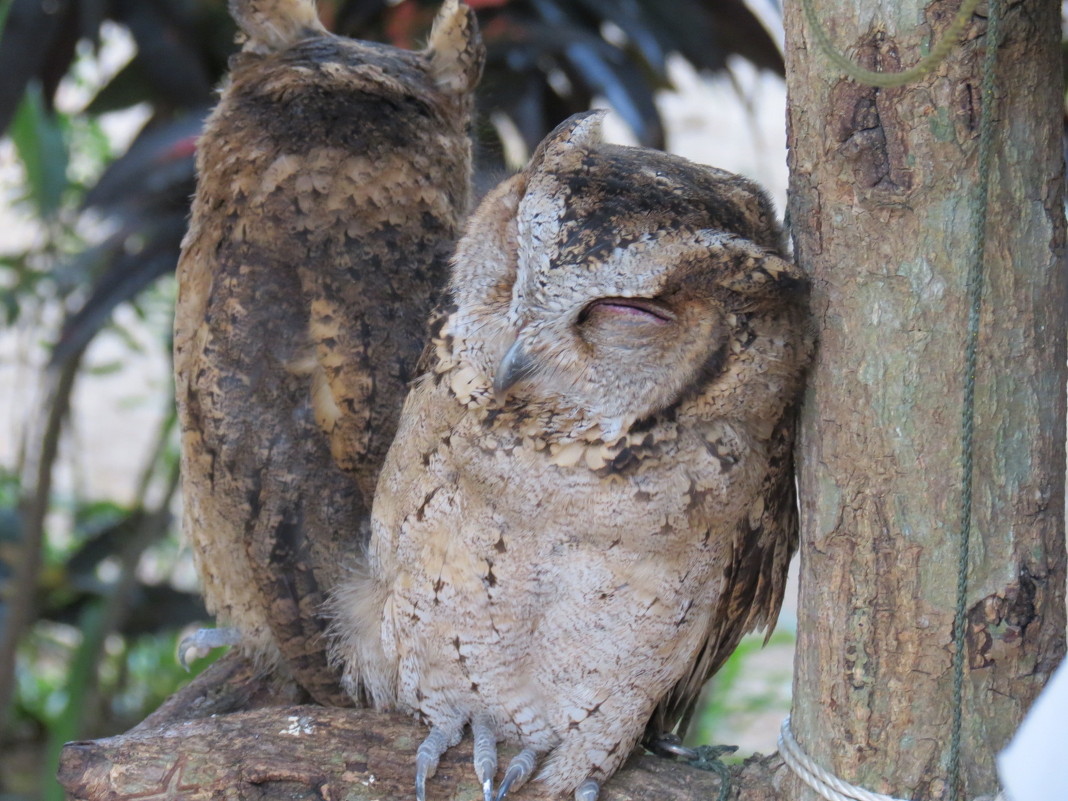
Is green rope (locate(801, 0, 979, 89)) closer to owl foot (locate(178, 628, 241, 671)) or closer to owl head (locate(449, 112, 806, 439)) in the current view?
owl head (locate(449, 112, 806, 439))

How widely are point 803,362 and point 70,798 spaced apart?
996mm

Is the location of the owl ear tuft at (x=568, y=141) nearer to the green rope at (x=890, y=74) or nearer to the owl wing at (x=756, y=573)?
the green rope at (x=890, y=74)

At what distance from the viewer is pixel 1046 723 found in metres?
0.69

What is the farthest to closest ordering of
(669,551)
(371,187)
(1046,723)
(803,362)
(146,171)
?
(146,171) → (371,187) → (669,551) → (803,362) → (1046,723)

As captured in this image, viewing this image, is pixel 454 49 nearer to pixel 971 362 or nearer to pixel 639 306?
pixel 639 306

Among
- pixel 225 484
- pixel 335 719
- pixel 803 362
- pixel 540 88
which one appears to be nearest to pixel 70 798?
pixel 335 719

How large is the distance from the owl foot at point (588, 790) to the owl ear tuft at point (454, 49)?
0.99 m

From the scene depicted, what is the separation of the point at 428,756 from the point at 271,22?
42.1 inches

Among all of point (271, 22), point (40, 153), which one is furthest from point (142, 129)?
point (271, 22)

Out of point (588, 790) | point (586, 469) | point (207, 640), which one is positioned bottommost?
point (588, 790)

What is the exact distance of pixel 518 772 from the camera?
1297mm

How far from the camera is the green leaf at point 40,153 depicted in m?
2.98

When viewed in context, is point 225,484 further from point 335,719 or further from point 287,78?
point 287,78

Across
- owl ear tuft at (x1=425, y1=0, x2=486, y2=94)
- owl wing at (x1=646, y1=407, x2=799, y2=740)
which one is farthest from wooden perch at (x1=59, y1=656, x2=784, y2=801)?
owl ear tuft at (x1=425, y1=0, x2=486, y2=94)
